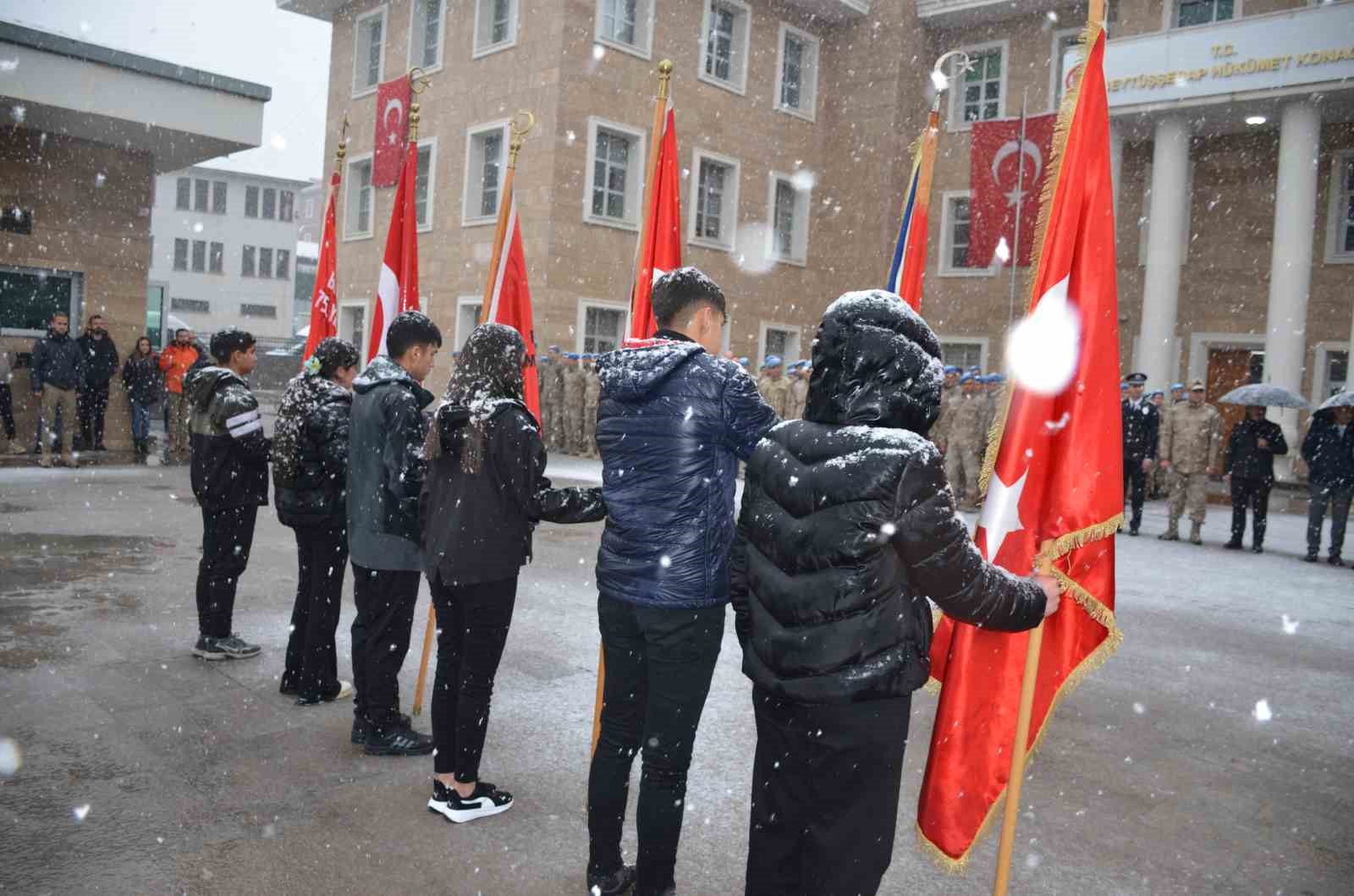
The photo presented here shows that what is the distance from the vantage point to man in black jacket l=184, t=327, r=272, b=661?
5.69 metres

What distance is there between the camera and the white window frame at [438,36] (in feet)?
76.0

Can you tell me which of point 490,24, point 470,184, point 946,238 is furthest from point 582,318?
point 946,238

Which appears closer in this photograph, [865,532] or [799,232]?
[865,532]

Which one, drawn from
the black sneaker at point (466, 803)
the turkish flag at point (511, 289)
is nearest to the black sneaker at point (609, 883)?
the black sneaker at point (466, 803)

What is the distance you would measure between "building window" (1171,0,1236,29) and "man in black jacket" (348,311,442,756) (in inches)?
851

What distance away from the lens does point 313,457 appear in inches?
200

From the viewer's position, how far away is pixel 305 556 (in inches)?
204

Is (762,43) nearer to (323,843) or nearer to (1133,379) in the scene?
(1133,379)

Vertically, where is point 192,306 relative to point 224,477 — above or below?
above

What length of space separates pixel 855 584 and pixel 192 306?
6205 centimetres

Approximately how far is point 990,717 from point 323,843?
2.39m

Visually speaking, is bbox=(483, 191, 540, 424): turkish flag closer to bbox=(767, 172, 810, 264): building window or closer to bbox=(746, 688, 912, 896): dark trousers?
bbox=(746, 688, 912, 896): dark trousers

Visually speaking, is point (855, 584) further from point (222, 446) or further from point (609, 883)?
point (222, 446)

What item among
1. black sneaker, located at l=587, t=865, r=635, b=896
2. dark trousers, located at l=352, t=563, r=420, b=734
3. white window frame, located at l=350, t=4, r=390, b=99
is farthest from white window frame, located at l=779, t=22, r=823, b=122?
black sneaker, located at l=587, t=865, r=635, b=896
